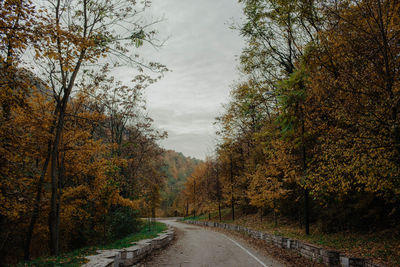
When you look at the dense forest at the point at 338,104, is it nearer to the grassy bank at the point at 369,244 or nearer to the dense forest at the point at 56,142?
the grassy bank at the point at 369,244

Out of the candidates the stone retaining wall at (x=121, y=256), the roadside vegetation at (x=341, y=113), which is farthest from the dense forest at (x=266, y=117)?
the stone retaining wall at (x=121, y=256)

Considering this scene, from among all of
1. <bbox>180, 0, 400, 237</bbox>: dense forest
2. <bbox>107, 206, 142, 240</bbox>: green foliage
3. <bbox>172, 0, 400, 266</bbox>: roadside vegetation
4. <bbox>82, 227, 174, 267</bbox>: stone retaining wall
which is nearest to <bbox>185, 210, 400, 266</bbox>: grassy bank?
<bbox>172, 0, 400, 266</bbox>: roadside vegetation

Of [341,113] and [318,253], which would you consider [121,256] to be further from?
[341,113]

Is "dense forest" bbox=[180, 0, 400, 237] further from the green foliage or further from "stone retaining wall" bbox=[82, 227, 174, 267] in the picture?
the green foliage

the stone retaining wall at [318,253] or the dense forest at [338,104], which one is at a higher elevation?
the dense forest at [338,104]

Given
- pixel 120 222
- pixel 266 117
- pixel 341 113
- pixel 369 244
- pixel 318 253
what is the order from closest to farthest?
pixel 341 113
pixel 318 253
pixel 369 244
pixel 120 222
pixel 266 117

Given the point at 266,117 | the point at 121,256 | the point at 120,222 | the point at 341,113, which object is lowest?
the point at 120,222

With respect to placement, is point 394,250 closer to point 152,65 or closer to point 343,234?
point 343,234

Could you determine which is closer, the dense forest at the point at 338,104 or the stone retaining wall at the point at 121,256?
the stone retaining wall at the point at 121,256

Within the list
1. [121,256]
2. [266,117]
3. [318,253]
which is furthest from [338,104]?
[266,117]

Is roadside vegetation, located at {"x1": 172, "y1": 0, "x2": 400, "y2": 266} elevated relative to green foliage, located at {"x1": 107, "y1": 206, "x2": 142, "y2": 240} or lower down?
elevated

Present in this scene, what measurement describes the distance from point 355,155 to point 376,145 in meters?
0.56

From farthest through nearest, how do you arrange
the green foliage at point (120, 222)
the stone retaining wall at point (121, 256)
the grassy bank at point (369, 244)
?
the green foliage at point (120, 222)
the grassy bank at point (369, 244)
the stone retaining wall at point (121, 256)

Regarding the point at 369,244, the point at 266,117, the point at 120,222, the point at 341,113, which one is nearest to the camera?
the point at 341,113
